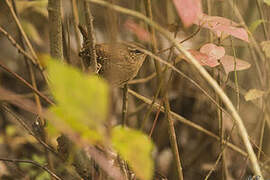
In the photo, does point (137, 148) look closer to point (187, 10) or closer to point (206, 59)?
point (187, 10)

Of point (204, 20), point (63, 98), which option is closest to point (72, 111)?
point (63, 98)

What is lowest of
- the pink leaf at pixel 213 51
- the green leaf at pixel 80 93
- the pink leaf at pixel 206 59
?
the pink leaf at pixel 206 59

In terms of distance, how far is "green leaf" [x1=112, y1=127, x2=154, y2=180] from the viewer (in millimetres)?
369

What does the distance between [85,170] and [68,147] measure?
0.21 ft

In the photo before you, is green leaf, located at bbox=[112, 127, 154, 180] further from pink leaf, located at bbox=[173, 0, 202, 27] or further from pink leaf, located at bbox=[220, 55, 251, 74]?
pink leaf, located at bbox=[220, 55, 251, 74]

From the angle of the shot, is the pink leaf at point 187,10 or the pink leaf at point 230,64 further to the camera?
the pink leaf at point 230,64

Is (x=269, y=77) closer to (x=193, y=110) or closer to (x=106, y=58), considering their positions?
(x=106, y=58)

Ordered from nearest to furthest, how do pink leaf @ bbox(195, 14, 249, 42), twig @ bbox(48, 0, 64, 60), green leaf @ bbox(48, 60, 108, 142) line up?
green leaf @ bbox(48, 60, 108, 142) < pink leaf @ bbox(195, 14, 249, 42) < twig @ bbox(48, 0, 64, 60)

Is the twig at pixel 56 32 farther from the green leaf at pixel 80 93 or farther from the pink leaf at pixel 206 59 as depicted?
the green leaf at pixel 80 93

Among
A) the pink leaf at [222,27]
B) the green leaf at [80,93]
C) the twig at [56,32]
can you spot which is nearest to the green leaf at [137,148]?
the green leaf at [80,93]

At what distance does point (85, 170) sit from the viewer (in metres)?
0.83

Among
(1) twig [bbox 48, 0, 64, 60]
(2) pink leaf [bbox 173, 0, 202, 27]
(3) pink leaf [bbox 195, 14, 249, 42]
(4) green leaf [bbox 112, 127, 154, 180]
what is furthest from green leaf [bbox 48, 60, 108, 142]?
(1) twig [bbox 48, 0, 64, 60]

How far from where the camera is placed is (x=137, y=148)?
375 millimetres

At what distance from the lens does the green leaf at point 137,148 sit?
0.37 meters
